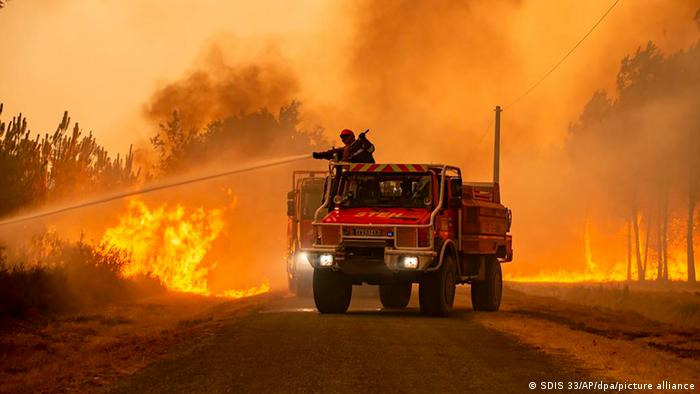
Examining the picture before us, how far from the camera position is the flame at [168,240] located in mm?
45878

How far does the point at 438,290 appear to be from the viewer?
842 inches

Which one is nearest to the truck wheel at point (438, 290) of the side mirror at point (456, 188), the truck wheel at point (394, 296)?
the side mirror at point (456, 188)

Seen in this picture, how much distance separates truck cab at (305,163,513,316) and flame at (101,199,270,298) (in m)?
23.0

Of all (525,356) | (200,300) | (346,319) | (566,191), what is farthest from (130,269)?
(566,191)

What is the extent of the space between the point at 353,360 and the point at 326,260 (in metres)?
6.73

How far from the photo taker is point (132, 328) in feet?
89.6

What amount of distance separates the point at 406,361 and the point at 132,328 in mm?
14345

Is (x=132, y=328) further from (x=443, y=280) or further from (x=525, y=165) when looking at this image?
(x=525, y=165)

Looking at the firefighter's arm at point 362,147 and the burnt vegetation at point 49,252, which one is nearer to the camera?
the firefighter's arm at point 362,147

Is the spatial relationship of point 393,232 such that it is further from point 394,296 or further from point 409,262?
point 394,296

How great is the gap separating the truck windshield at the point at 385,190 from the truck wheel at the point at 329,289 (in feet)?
4.94

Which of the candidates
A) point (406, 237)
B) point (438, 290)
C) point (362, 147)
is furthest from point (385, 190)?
point (438, 290)

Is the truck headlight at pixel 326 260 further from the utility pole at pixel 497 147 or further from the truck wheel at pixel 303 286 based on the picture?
the utility pole at pixel 497 147

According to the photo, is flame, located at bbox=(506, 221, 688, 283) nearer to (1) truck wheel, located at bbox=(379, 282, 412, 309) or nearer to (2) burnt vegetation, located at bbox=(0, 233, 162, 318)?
(2) burnt vegetation, located at bbox=(0, 233, 162, 318)
